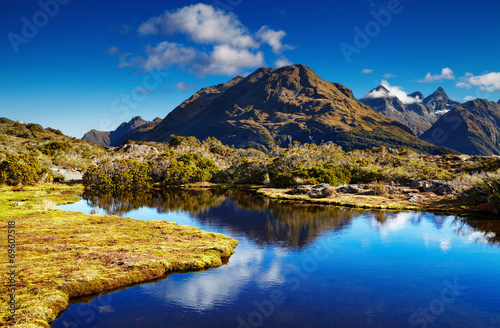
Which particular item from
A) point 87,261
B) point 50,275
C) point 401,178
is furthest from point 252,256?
point 401,178

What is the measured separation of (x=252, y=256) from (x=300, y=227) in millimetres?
16561

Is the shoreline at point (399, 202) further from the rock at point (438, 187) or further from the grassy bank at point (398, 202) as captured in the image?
the rock at point (438, 187)

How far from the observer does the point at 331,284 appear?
29266 millimetres

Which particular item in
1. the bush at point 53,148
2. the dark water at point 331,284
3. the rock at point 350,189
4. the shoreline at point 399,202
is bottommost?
the dark water at point 331,284

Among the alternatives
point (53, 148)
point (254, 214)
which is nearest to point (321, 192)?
point (254, 214)

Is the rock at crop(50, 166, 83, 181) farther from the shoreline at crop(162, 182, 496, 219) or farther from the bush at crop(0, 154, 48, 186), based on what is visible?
the shoreline at crop(162, 182, 496, 219)

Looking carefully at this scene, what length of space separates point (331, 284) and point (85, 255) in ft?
85.1

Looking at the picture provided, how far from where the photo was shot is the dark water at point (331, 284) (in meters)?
23.1

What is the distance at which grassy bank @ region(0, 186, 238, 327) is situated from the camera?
2437 centimetres

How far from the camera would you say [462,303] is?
25.4 m

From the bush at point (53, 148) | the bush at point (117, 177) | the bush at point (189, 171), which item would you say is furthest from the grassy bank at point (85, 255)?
the bush at point (53, 148)

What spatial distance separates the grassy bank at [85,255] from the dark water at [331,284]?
1576 millimetres

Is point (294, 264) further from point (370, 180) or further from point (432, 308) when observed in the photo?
point (370, 180)

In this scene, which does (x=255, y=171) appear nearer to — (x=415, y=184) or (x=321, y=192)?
(x=321, y=192)
